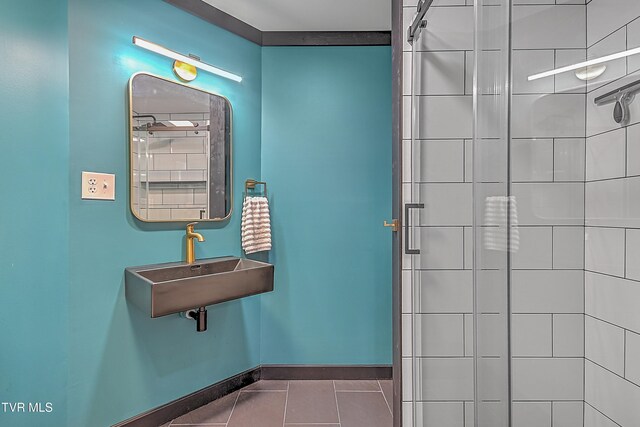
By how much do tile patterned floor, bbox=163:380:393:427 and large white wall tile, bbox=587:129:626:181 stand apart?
1596 mm

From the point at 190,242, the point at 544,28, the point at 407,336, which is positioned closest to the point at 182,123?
the point at 190,242

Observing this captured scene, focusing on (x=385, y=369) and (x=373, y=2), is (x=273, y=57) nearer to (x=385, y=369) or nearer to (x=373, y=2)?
(x=373, y=2)

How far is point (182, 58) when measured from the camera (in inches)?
73.2

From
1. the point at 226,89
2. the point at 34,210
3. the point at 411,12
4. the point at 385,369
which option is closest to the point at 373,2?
the point at 411,12

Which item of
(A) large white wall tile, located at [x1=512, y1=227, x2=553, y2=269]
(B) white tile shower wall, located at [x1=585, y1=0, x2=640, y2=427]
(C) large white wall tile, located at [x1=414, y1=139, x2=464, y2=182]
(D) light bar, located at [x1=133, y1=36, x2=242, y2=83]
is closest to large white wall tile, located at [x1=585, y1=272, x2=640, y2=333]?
(B) white tile shower wall, located at [x1=585, y1=0, x2=640, y2=427]

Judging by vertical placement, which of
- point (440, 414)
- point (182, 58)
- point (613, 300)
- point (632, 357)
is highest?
point (182, 58)

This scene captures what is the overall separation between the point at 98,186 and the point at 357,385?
191 centimetres

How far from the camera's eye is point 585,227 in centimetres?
92

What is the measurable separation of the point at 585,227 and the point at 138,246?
6.04 feet

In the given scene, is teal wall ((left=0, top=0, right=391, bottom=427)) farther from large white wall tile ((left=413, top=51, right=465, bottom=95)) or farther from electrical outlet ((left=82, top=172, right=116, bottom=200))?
large white wall tile ((left=413, top=51, right=465, bottom=95))

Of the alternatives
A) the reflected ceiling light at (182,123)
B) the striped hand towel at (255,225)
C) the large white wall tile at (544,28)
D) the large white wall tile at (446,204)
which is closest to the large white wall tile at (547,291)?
the large white wall tile at (446,204)

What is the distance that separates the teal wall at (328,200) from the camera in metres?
2.35

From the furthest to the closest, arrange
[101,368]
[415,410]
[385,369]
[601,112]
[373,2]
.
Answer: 1. [385,369]
2. [373,2]
3. [101,368]
4. [415,410]
5. [601,112]

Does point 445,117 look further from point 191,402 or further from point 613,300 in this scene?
point 191,402
